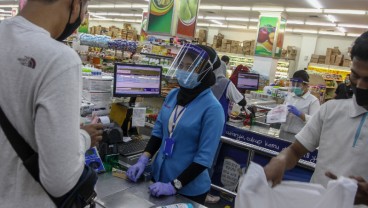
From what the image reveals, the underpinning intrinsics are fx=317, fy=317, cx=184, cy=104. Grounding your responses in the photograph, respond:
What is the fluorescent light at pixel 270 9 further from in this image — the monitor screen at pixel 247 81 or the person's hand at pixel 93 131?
the person's hand at pixel 93 131

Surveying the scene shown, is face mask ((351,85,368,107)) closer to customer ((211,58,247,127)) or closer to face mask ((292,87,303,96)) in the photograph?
face mask ((292,87,303,96))

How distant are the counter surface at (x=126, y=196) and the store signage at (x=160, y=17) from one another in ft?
15.7

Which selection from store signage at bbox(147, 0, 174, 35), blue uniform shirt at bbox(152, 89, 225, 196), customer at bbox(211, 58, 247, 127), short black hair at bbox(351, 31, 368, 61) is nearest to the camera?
short black hair at bbox(351, 31, 368, 61)

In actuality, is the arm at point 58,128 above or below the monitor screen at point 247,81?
above

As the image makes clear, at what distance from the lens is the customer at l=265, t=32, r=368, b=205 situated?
142 centimetres

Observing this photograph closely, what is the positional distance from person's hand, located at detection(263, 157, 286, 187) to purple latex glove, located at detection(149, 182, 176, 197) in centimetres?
72

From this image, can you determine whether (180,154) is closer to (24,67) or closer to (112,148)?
(112,148)

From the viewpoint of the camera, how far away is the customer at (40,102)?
92 cm

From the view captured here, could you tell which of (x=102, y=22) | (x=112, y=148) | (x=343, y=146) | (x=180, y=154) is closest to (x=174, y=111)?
(x=180, y=154)

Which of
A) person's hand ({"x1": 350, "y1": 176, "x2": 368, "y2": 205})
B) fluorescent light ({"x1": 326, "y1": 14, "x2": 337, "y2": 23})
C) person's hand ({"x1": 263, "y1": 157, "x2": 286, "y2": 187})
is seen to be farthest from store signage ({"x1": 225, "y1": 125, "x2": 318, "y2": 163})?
fluorescent light ({"x1": 326, "y1": 14, "x2": 337, "y2": 23})

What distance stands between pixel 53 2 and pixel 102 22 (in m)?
26.1

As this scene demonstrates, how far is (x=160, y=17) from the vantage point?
652cm

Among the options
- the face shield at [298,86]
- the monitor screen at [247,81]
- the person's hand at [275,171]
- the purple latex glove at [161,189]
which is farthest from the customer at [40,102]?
the monitor screen at [247,81]

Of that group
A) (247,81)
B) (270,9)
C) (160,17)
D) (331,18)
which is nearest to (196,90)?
(160,17)
